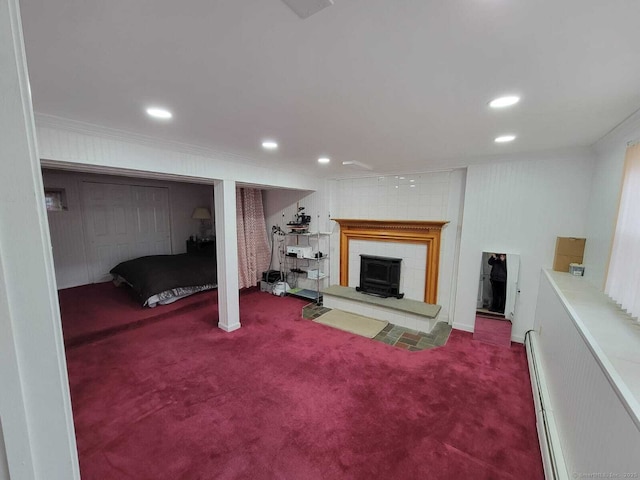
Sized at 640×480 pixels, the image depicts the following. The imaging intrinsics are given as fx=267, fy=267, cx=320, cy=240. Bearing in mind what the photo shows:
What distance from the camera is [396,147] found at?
8.74 ft

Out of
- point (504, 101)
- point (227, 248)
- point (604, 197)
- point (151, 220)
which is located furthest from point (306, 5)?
point (151, 220)

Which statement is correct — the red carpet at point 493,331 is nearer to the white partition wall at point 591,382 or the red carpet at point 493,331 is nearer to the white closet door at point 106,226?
the white partition wall at point 591,382

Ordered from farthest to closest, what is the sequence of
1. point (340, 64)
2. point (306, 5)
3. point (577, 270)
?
point (577, 270), point (340, 64), point (306, 5)

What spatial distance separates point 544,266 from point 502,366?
124cm

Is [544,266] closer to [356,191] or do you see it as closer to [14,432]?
[356,191]

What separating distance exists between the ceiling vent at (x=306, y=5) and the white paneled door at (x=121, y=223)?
578 centimetres

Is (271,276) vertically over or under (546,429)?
over

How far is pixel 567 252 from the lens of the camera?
111 inches

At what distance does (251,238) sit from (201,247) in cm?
157

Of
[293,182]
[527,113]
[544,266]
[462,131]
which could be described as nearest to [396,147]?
[462,131]

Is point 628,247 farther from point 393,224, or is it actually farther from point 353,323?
point 353,323

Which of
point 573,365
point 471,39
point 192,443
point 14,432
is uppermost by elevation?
point 471,39

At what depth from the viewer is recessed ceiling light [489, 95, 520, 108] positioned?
4.92ft

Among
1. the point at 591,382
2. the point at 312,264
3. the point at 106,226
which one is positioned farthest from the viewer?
the point at 106,226
